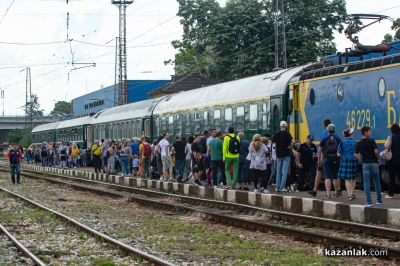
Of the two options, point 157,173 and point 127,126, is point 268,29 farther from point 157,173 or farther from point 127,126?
point 157,173

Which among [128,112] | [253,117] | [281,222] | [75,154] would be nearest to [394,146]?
[281,222]

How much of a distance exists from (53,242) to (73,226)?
8.18 ft

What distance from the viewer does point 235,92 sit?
98.5ft

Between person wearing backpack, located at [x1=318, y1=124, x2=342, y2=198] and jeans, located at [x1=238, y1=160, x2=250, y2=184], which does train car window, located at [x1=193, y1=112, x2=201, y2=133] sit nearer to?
jeans, located at [x1=238, y1=160, x2=250, y2=184]

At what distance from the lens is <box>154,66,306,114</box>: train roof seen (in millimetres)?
26141

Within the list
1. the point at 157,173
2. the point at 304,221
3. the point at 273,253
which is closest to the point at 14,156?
the point at 157,173

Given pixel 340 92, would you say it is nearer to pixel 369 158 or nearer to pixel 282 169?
pixel 282 169

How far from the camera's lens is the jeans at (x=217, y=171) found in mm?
25172

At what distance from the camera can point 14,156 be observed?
3506cm

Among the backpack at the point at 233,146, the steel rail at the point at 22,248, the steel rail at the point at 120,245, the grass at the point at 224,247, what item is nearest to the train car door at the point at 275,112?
the backpack at the point at 233,146

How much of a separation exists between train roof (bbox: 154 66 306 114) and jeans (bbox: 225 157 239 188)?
11.2 feet

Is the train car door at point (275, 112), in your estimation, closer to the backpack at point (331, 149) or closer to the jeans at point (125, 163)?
the backpack at point (331, 149)

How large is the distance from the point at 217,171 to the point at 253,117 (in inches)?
109

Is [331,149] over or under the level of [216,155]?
over
